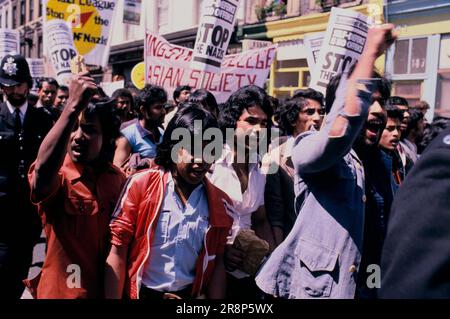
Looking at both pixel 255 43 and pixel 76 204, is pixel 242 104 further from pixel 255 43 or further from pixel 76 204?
pixel 255 43

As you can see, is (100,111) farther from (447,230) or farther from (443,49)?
(443,49)

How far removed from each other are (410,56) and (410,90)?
0.71 m

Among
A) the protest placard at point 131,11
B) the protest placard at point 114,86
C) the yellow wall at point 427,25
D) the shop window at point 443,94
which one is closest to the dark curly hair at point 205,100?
the protest placard at point 114,86

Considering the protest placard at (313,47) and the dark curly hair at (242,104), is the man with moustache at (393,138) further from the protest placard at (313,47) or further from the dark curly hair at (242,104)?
the protest placard at (313,47)

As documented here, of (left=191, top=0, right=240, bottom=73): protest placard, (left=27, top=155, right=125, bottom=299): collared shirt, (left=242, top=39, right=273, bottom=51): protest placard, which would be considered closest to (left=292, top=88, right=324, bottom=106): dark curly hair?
(left=191, top=0, right=240, bottom=73): protest placard

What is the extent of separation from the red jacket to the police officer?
1.76 metres

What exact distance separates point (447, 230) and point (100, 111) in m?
1.79

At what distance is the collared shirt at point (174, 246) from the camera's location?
2264 mm

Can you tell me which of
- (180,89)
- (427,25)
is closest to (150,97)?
(180,89)

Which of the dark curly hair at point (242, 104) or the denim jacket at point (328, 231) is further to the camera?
the dark curly hair at point (242, 104)

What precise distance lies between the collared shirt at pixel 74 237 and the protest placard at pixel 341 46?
3.30 m

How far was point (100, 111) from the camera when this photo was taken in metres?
2.43

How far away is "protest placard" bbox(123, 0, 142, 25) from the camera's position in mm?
10789

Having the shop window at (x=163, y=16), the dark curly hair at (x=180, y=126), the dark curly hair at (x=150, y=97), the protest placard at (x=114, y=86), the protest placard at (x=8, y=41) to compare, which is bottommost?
the dark curly hair at (x=180, y=126)
